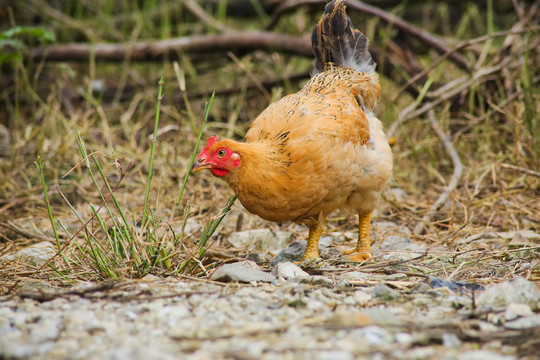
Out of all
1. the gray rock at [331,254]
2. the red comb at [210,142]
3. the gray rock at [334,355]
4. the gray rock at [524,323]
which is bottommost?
the gray rock at [334,355]

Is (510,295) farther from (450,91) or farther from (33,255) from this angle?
(450,91)

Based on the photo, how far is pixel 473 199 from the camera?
4.66 metres

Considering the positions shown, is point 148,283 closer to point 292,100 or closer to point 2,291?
point 2,291

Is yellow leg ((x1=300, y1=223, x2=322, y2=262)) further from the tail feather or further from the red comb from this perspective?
the tail feather

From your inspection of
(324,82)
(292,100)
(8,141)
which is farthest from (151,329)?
(8,141)

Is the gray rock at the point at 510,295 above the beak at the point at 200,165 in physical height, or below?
below

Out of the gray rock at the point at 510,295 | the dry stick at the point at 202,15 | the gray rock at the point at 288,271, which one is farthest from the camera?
the dry stick at the point at 202,15

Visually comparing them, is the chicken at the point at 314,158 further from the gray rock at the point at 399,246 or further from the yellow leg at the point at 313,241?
the gray rock at the point at 399,246

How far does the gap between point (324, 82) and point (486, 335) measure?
8.14 ft

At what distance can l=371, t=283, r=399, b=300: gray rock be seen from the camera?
2.59 m

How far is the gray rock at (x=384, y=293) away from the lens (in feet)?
8.50

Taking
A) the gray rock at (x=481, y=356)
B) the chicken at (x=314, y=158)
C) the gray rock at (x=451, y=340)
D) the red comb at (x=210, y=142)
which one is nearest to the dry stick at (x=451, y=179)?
the chicken at (x=314, y=158)

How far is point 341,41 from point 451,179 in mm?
1649

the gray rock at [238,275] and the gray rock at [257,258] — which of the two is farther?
the gray rock at [257,258]
